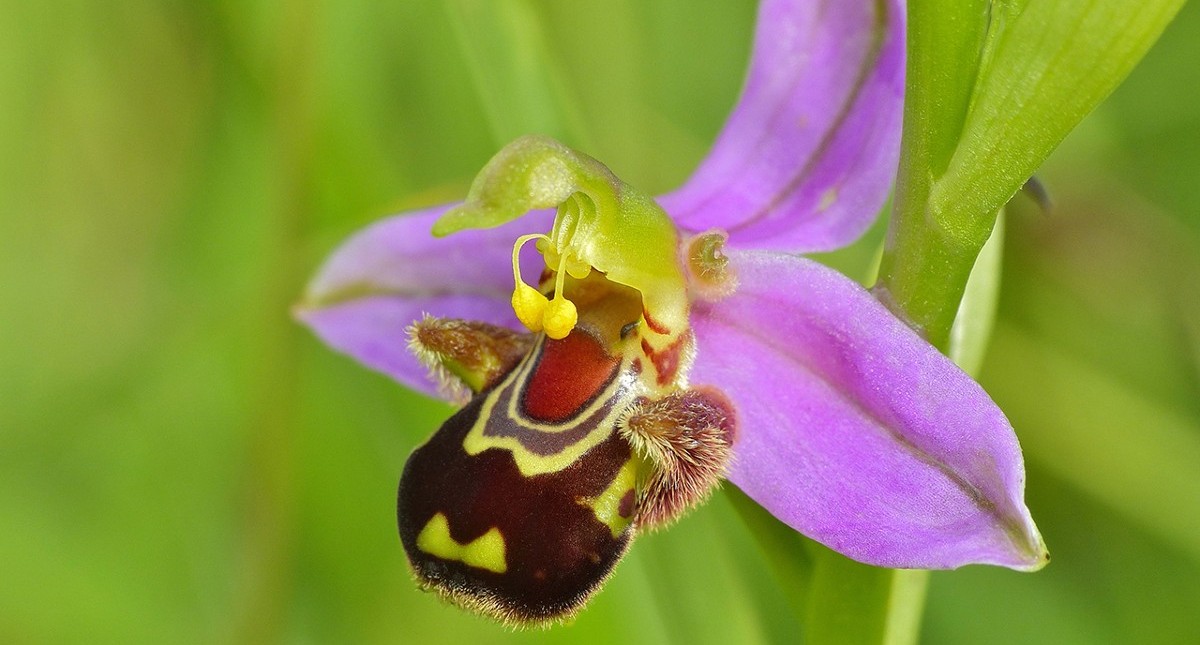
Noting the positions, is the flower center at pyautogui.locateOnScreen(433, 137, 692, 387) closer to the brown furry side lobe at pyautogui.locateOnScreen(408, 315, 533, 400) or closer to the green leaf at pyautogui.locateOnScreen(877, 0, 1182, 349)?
the brown furry side lobe at pyautogui.locateOnScreen(408, 315, 533, 400)

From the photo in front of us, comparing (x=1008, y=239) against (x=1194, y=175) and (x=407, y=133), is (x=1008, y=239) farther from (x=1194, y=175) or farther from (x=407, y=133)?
(x=407, y=133)

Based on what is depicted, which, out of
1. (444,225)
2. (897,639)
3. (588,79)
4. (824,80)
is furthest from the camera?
(588,79)

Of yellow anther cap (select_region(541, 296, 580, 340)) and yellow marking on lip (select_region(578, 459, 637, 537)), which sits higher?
yellow anther cap (select_region(541, 296, 580, 340))

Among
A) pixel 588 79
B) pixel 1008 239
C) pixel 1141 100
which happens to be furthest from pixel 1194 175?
pixel 588 79

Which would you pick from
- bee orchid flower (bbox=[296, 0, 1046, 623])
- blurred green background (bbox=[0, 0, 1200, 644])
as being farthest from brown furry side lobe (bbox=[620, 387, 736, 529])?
blurred green background (bbox=[0, 0, 1200, 644])

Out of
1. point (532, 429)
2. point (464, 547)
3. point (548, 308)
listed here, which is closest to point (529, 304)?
point (548, 308)

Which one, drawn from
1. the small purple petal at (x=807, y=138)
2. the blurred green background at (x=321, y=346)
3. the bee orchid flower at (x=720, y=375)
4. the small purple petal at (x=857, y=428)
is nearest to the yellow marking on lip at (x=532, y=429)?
the bee orchid flower at (x=720, y=375)
